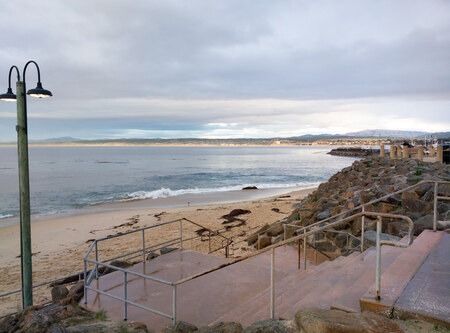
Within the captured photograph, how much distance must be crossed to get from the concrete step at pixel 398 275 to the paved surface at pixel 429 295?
63 millimetres

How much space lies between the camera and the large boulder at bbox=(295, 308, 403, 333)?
284cm

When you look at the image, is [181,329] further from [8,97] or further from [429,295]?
[8,97]

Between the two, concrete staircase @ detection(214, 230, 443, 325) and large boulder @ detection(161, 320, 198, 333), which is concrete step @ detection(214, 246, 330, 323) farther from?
large boulder @ detection(161, 320, 198, 333)

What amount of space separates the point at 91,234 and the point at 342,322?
1604 cm

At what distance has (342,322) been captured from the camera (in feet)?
9.55

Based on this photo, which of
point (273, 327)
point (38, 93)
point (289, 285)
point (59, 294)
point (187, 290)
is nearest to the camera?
point (273, 327)

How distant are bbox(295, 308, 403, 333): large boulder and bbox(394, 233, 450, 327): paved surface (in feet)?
1.12

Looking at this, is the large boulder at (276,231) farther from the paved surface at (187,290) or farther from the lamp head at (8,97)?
the lamp head at (8,97)

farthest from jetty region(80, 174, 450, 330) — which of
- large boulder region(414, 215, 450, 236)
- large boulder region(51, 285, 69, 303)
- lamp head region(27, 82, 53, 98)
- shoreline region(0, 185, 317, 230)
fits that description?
shoreline region(0, 185, 317, 230)

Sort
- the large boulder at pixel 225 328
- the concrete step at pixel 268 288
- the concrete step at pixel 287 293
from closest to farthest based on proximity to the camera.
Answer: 1. the large boulder at pixel 225 328
2. the concrete step at pixel 287 293
3. the concrete step at pixel 268 288

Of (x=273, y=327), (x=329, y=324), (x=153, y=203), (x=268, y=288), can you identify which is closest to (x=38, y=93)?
(x=268, y=288)

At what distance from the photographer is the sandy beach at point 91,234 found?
1117cm

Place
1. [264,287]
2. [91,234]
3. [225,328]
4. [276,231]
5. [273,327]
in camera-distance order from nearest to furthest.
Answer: [273,327] < [225,328] < [264,287] < [276,231] < [91,234]

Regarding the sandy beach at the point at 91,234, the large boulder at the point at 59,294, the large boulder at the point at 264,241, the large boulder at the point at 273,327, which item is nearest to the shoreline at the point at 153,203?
the sandy beach at the point at 91,234
